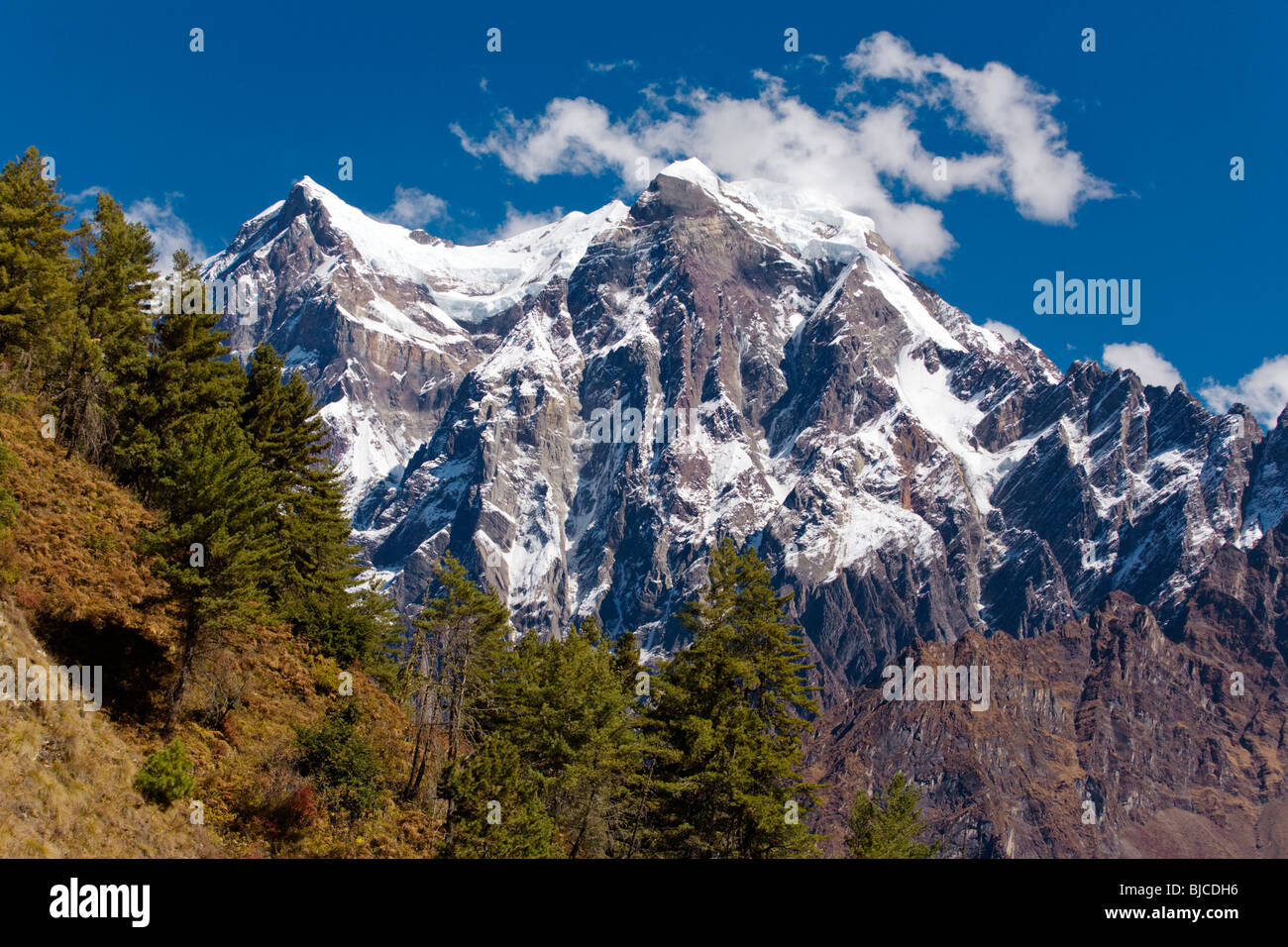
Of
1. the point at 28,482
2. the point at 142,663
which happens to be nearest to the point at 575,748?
the point at 142,663

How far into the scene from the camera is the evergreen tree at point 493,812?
34156mm

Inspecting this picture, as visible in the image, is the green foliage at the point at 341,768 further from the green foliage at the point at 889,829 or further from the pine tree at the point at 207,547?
the green foliage at the point at 889,829

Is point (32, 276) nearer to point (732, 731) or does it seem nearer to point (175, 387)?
point (175, 387)

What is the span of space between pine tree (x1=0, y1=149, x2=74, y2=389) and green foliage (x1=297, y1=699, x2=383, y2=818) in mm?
20781

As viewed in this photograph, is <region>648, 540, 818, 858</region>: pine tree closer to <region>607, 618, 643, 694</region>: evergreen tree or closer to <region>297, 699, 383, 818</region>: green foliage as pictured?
<region>607, 618, 643, 694</region>: evergreen tree

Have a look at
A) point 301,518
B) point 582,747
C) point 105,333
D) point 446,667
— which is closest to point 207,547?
point 446,667

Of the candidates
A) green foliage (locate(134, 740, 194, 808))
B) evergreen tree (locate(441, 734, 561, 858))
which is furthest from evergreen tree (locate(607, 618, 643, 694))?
green foliage (locate(134, 740, 194, 808))

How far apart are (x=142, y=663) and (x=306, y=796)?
7.74 m

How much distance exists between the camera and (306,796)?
3325cm

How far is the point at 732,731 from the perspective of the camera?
38.3 meters

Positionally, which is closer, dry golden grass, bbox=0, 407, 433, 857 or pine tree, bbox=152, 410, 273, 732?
dry golden grass, bbox=0, 407, 433, 857

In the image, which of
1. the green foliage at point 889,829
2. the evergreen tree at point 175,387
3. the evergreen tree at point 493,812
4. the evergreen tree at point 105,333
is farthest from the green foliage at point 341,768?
the green foliage at point 889,829

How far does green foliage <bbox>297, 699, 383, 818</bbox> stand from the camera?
3569 centimetres

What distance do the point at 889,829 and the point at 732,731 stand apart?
3088 centimetres
